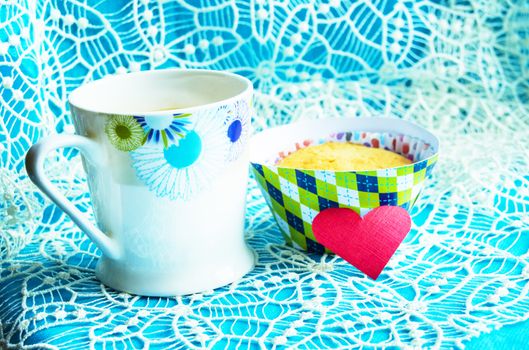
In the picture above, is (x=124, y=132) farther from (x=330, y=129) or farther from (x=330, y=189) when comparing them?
(x=330, y=129)

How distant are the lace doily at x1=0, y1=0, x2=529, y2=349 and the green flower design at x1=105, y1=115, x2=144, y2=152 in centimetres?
16

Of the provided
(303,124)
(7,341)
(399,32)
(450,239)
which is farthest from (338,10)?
(7,341)

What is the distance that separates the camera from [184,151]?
1.90 feet

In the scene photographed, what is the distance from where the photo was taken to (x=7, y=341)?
2.00 ft

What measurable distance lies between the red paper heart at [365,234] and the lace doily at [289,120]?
0.08ft

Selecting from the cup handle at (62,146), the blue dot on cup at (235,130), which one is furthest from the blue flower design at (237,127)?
the cup handle at (62,146)

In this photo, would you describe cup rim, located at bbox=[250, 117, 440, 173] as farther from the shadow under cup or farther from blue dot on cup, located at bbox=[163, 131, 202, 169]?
blue dot on cup, located at bbox=[163, 131, 202, 169]

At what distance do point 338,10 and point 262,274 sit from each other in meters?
0.48

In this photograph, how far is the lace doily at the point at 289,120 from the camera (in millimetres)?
602

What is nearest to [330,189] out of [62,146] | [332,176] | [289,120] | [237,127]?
[332,176]

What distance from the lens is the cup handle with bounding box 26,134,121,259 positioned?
57 cm

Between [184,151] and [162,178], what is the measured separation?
31 mm

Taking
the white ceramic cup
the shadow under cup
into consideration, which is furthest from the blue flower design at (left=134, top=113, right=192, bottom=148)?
the shadow under cup

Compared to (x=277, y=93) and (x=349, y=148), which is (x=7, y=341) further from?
(x=277, y=93)
